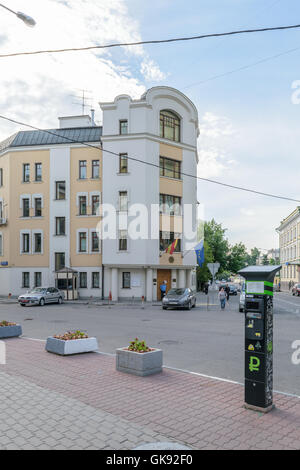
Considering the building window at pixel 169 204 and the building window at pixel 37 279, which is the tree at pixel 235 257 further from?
the building window at pixel 37 279

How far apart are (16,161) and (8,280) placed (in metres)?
10.8

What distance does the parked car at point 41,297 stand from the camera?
29.1 meters

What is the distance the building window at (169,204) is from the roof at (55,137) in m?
7.81

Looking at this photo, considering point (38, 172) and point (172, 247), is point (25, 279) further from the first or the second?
point (172, 247)

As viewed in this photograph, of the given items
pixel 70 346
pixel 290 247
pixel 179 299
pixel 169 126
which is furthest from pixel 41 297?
pixel 290 247

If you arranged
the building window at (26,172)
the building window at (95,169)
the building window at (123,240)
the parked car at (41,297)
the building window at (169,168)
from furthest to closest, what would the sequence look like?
the building window at (26,172) < the building window at (95,169) < the building window at (169,168) < the building window at (123,240) < the parked car at (41,297)

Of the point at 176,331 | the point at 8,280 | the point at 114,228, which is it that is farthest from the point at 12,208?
the point at 176,331

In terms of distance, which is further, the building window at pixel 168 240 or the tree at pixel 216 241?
the tree at pixel 216 241

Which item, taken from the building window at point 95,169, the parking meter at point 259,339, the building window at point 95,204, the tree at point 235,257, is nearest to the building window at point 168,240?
the building window at point 95,204

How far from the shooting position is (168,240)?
34.7 meters

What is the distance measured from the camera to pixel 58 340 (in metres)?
10.4

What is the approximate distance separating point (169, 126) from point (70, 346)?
91.8ft

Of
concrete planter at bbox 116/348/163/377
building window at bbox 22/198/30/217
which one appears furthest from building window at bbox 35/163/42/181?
concrete planter at bbox 116/348/163/377

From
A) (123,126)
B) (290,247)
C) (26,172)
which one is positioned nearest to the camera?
(123,126)
